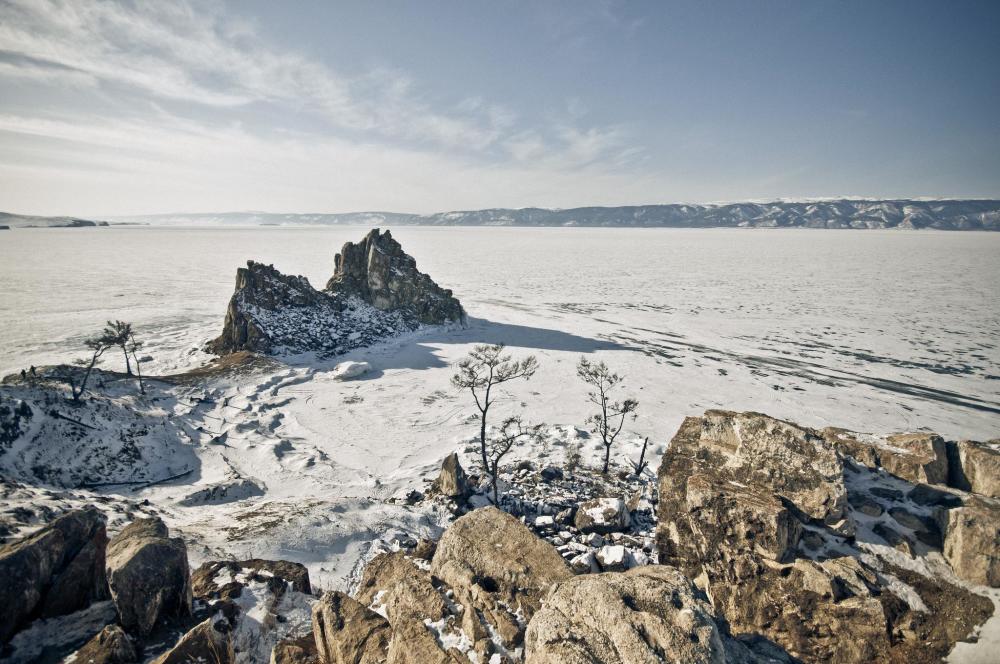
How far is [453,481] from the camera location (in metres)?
17.8

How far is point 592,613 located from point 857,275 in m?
113

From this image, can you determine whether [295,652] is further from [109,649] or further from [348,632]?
[109,649]

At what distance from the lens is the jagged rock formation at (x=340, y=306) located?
38094mm

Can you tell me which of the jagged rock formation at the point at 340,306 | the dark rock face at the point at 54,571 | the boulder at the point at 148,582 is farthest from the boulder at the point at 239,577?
the jagged rock formation at the point at 340,306

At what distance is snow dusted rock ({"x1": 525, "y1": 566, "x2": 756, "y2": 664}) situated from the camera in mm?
5414

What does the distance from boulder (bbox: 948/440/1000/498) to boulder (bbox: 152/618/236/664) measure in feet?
63.6

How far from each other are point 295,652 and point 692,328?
50.0 meters

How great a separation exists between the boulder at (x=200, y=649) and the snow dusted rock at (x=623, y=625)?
5.00 m

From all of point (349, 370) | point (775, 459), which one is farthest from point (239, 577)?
point (349, 370)

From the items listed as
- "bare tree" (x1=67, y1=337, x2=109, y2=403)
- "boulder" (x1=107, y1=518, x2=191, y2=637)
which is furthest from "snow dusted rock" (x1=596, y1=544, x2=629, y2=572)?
"bare tree" (x1=67, y1=337, x2=109, y2=403)

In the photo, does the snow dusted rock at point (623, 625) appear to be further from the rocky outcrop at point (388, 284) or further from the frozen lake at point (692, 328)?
the rocky outcrop at point (388, 284)

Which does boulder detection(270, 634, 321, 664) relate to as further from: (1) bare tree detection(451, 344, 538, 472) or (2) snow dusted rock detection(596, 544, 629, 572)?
(1) bare tree detection(451, 344, 538, 472)

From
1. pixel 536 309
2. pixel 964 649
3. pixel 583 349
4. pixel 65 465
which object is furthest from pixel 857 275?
pixel 65 465

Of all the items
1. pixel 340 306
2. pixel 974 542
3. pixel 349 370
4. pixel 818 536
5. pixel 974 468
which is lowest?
pixel 349 370
